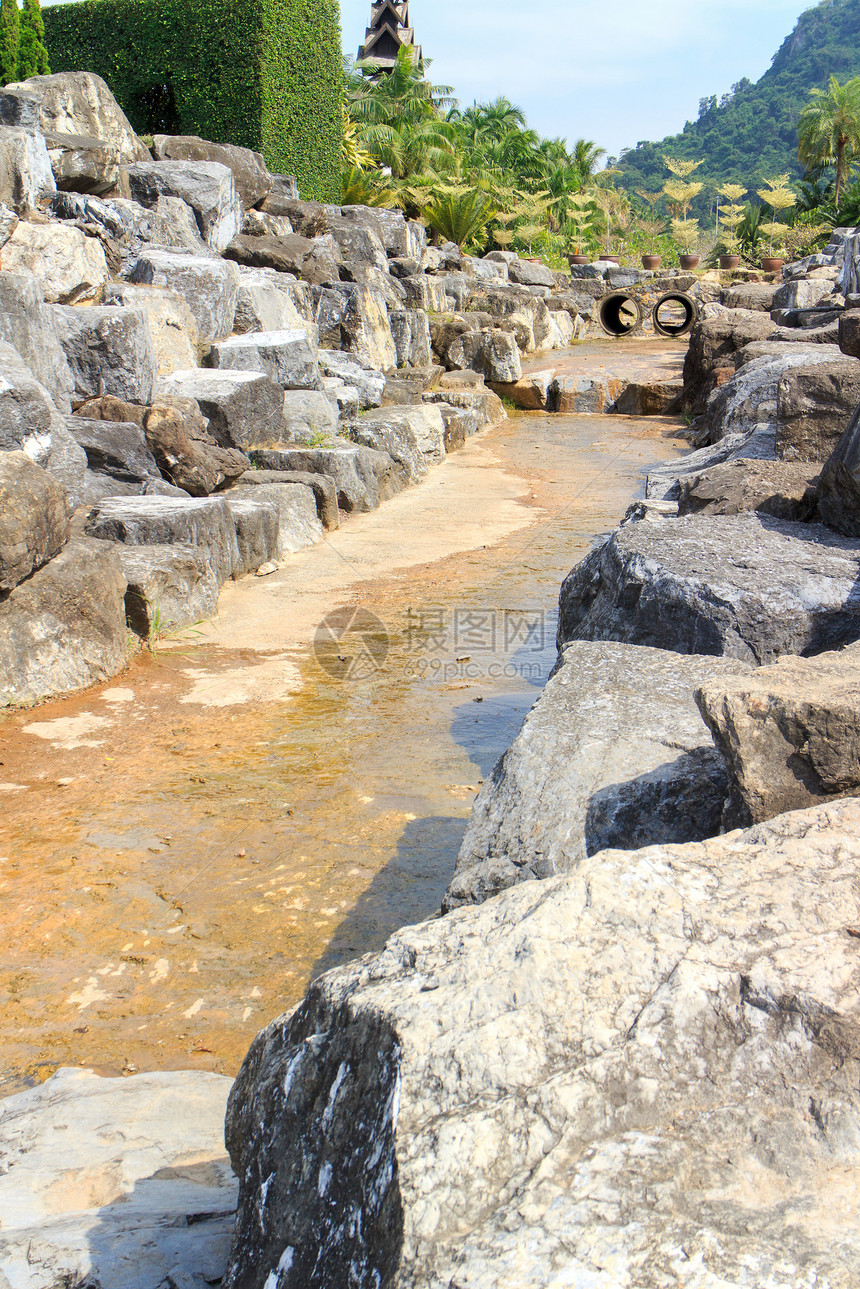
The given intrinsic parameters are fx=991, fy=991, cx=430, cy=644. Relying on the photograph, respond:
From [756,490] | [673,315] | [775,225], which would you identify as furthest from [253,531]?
[775,225]

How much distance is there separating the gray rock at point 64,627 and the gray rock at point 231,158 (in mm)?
8426

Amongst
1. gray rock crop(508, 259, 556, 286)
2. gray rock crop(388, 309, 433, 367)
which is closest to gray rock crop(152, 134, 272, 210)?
gray rock crop(388, 309, 433, 367)

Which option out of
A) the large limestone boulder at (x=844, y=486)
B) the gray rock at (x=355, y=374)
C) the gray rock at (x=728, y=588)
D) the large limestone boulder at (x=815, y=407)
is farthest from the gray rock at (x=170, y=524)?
the gray rock at (x=355, y=374)

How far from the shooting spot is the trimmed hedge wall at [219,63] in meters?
13.8

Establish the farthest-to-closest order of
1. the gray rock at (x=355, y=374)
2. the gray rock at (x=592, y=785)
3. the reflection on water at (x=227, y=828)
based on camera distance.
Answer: the gray rock at (x=355, y=374)
the reflection on water at (x=227, y=828)
the gray rock at (x=592, y=785)

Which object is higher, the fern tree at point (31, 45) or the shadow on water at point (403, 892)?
the fern tree at point (31, 45)

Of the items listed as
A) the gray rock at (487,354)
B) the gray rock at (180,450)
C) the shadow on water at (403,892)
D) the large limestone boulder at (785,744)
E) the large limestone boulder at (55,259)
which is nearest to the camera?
the large limestone boulder at (785,744)

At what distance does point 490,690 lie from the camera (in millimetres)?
4738

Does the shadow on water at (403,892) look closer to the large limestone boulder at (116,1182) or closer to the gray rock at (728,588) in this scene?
the large limestone boulder at (116,1182)

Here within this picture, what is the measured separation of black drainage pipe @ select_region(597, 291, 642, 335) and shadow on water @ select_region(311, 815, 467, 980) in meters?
21.0

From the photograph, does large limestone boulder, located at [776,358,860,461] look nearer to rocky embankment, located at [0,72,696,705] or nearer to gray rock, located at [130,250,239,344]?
rocky embankment, located at [0,72,696,705]

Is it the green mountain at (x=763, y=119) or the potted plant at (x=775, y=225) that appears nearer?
the potted plant at (x=775, y=225)

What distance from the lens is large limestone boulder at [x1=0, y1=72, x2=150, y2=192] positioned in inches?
A: 345

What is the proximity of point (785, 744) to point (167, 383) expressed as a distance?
6821 millimetres
